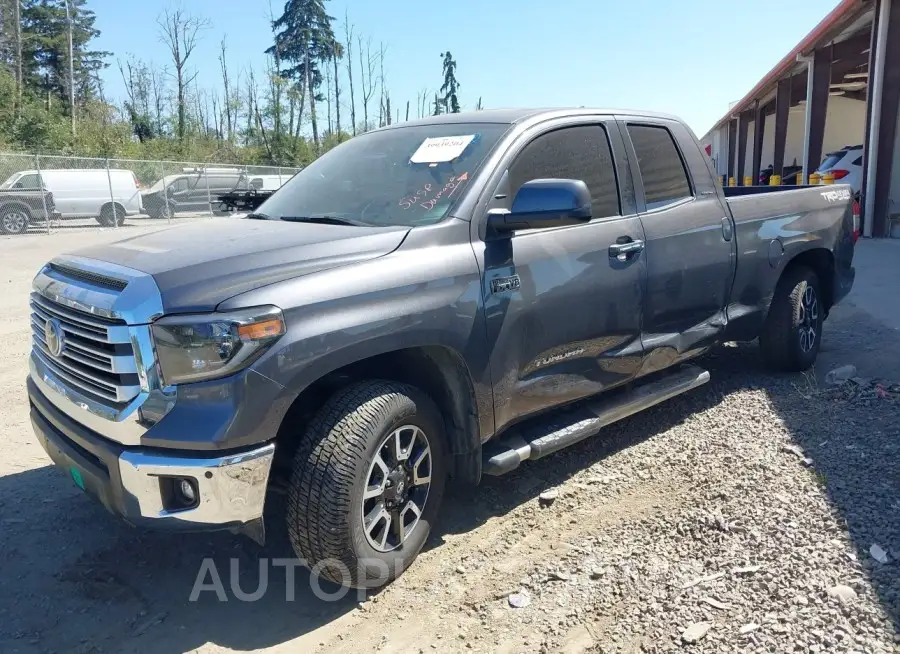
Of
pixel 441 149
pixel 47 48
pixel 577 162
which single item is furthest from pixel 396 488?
pixel 47 48

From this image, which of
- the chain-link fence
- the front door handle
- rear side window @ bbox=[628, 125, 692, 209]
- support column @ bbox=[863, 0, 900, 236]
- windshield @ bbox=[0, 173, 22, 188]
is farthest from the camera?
windshield @ bbox=[0, 173, 22, 188]

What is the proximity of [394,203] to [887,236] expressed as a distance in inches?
495

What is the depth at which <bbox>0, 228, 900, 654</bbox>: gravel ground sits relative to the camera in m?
2.59

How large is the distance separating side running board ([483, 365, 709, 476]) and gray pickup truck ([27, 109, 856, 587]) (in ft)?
0.05

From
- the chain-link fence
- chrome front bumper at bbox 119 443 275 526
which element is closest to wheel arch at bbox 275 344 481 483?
chrome front bumper at bbox 119 443 275 526

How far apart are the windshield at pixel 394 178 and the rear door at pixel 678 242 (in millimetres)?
1111

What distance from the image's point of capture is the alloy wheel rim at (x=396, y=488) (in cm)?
278

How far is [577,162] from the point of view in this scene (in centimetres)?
376

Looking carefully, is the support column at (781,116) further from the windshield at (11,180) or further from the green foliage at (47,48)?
the green foliage at (47,48)

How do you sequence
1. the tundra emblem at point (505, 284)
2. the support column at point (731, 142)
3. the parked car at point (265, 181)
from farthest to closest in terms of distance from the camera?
1. the support column at point (731, 142)
2. the parked car at point (265, 181)
3. the tundra emblem at point (505, 284)

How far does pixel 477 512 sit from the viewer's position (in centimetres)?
356

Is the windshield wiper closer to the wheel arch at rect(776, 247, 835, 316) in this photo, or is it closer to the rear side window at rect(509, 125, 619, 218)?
the rear side window at rect(509, 125, 619, 218)

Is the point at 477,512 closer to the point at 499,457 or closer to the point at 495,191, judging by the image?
the point at 499,457

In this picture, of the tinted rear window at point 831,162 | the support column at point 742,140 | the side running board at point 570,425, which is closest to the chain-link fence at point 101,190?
the tinted rear window at point 831,162
